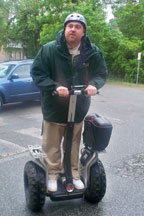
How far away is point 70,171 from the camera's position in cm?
319

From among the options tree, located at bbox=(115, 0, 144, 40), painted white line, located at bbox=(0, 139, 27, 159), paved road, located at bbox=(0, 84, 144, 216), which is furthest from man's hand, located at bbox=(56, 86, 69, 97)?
tree, located at bbox=(115, 0, 144, 40)

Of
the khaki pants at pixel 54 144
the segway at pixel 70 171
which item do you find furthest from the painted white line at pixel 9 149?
the khaki pants at pixel 54 144

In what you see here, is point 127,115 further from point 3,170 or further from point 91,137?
point 91,137

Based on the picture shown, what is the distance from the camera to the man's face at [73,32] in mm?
2930

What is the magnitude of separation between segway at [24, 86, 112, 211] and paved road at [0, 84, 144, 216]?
20 centimetres

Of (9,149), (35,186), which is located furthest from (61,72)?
(9,149)

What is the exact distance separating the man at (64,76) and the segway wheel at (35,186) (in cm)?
10

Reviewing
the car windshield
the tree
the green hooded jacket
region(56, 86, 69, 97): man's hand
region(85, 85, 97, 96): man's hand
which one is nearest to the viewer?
region(56, 86, 69, 97): man's hand

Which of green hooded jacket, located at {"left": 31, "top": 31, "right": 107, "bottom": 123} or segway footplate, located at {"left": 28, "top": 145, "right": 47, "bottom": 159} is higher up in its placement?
green hooded jacket, located at {"left": 31, "top": 31, "right": 107, "bottom": 123}

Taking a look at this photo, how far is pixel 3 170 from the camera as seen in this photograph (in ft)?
14.6

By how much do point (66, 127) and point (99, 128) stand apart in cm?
37

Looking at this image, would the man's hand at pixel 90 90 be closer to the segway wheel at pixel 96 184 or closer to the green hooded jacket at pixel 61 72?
the green hooded jacket at pixel 61 72

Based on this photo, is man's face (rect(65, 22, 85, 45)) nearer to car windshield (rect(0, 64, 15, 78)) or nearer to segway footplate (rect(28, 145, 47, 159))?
segway footplate (rect(28, 145, 47, 159))

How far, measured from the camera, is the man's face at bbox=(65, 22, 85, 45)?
115 inches
